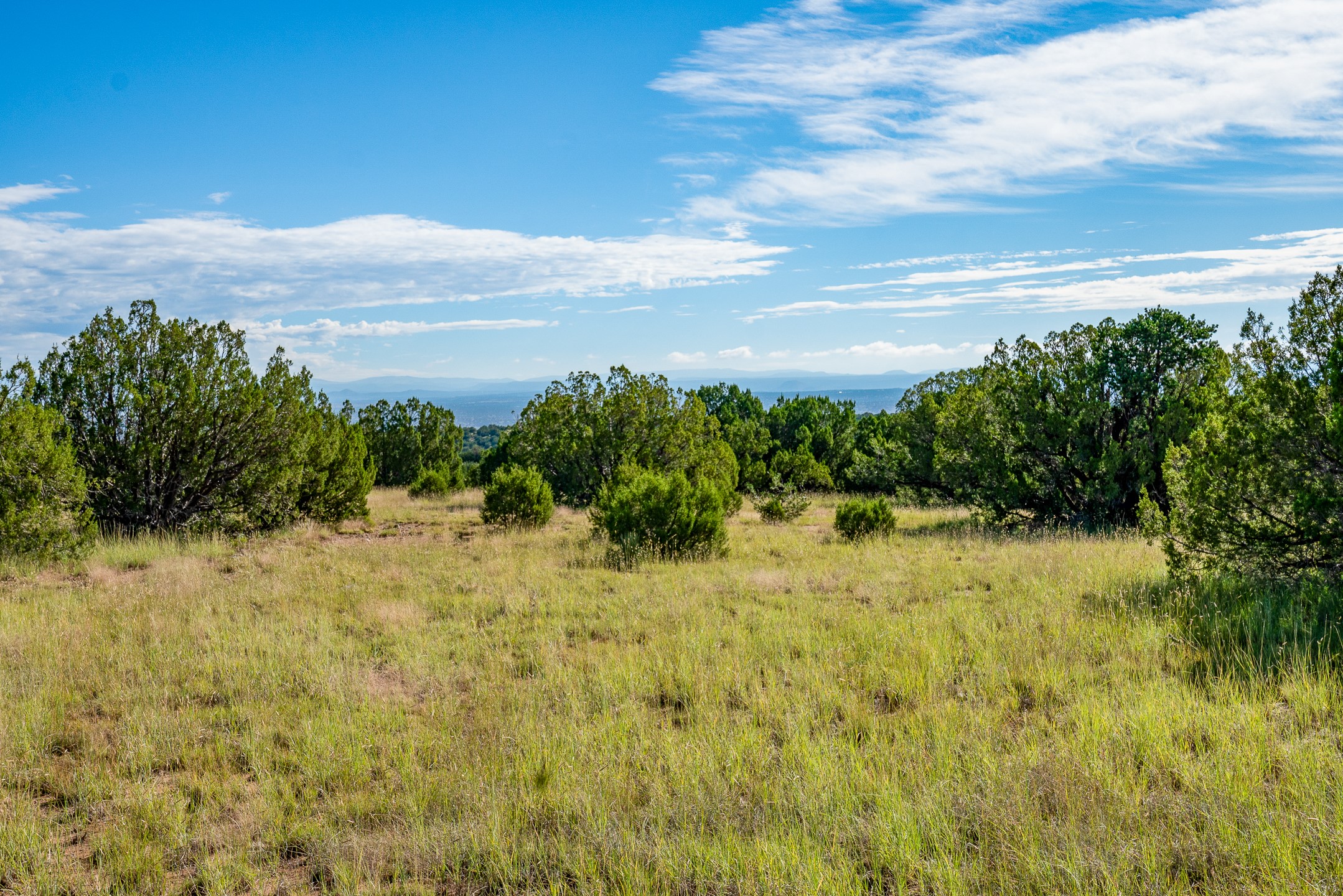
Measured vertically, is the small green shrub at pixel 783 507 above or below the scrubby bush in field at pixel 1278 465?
below

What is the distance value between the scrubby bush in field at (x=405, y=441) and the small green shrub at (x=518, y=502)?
1506cm

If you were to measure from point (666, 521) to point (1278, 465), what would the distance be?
27.1 feet

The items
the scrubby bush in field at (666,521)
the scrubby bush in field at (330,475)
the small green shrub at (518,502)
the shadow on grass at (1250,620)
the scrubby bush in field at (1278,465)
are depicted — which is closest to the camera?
the shadow on grass at (1250,620)

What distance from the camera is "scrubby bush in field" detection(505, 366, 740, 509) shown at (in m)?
21.4

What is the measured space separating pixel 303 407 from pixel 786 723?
45.9 feet

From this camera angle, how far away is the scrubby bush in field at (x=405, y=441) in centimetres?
3281

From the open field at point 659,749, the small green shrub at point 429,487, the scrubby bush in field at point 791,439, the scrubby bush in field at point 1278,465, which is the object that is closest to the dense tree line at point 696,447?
the scrubby bush in field at point 1278,465

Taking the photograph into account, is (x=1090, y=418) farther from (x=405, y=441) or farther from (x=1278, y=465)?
(x=405, y=441)

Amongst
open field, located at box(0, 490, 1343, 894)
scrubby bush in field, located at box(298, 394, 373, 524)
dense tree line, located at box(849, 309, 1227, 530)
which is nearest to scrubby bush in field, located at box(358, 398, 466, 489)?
scrubby bush in field, located at box(298, 394, 373, 524)

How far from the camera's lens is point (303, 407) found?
621 inches

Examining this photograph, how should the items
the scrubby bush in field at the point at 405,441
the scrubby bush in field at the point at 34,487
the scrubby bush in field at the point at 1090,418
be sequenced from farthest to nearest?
the scrubby bush in field at the point at 405,441 < the scrubby bush in field at the point at 1090,418 < the scrubby bush in field at the point at 34,487

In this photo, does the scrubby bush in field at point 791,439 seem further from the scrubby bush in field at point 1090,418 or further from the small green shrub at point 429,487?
the scrubby bush in field at point 1090,418

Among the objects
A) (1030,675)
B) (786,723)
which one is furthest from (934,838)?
(1030,675)

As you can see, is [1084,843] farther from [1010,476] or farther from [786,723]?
[1010,476]
